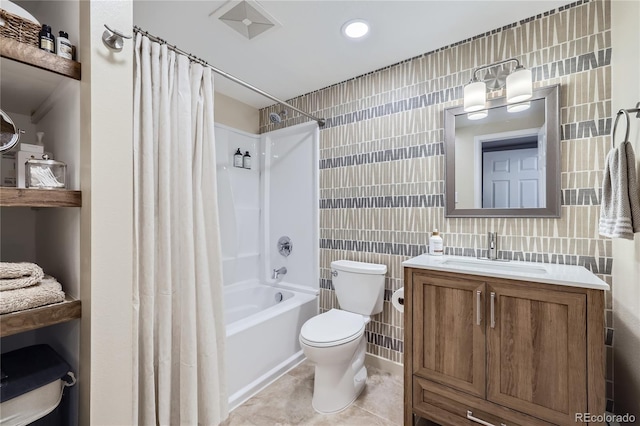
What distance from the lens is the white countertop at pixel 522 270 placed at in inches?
48.3

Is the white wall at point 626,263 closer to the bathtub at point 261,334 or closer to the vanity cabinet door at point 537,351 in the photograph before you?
the vanity cabinet door at point 537,351

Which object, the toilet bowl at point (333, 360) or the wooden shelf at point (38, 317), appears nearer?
the wooden shelf at point (38, 317)

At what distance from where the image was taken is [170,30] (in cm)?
181

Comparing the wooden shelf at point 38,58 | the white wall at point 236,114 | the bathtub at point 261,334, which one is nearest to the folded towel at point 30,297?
the wooden shelf at point 38,58

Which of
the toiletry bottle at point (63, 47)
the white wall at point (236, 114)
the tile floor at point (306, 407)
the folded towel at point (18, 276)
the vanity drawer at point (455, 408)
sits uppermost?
the white wall at point (236, 114)

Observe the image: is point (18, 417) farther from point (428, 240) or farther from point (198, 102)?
point (428, 240)

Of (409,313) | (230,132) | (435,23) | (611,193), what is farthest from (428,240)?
(230,132)

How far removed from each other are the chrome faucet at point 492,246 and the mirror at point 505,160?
131 mm

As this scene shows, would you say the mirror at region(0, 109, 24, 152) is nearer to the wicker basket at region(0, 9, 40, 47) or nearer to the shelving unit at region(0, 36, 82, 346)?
the shelving unit at region(0, 36, 82, 346)

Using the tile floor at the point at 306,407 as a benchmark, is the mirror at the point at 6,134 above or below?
above

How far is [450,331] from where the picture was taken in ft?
4.91

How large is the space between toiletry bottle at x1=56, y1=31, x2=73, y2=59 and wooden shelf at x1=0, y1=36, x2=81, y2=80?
31 millimetres

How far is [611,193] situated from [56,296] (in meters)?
2.23

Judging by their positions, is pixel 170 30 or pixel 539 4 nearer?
pixel 539 4
